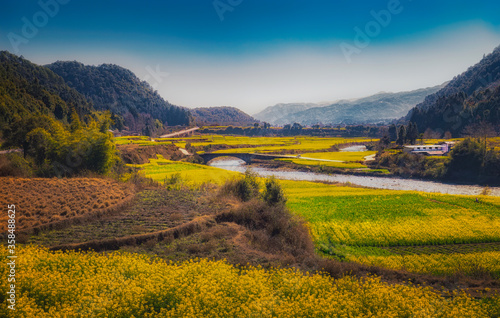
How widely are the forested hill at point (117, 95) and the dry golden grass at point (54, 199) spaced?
130 metres

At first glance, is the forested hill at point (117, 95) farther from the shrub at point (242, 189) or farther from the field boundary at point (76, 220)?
the field boundary at point (76, 220)

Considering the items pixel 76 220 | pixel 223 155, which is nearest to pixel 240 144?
pixel 223 155

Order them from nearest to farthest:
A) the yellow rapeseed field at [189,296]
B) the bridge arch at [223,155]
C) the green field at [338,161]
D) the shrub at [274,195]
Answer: the yellow rapeseed field at [189,296] → the shrub at [274,195] → the green field at [338,161] → the bridge arch at [223,155]

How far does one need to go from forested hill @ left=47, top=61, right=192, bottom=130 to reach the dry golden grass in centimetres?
13002

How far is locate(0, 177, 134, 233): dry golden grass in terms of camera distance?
674 inches

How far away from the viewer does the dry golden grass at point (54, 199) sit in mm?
17125

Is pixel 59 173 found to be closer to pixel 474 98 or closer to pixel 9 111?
pixel 9 111

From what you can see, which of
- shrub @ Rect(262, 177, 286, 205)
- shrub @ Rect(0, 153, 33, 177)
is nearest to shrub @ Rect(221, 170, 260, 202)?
shrub @ Rect(262, 177, 286, 205)

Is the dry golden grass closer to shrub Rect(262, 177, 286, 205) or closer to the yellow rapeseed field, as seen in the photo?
the yellow rapeseed field

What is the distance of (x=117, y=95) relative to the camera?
167m

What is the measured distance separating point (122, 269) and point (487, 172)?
69027mm

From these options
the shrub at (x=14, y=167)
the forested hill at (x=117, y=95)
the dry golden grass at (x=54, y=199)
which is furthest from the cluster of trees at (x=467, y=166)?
the forested hill at (x=117, y=95)

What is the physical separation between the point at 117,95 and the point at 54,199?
166153mm

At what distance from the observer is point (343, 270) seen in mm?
14898
